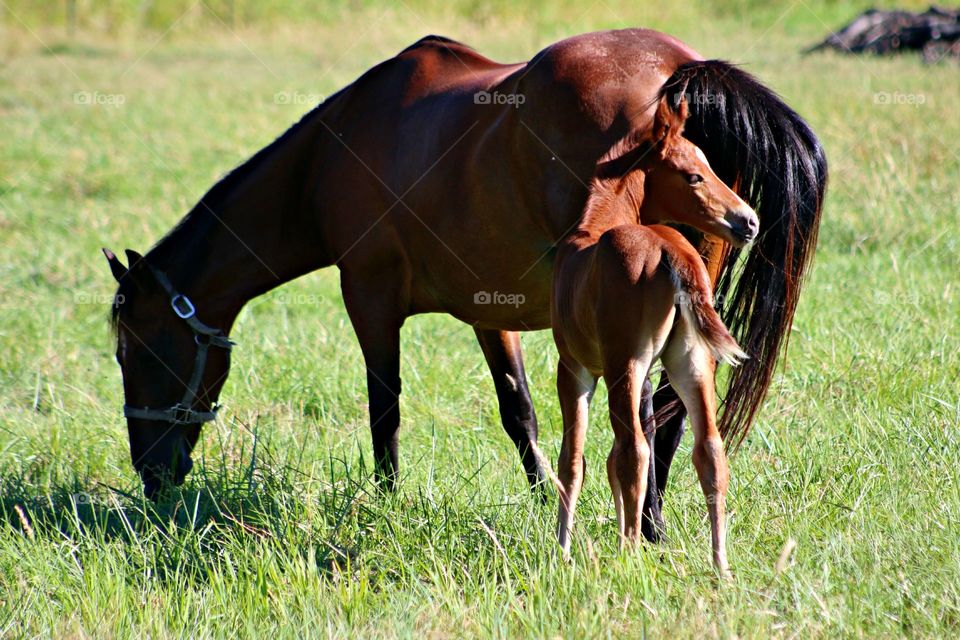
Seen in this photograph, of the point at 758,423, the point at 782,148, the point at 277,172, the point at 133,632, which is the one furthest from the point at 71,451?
the point at 782,148

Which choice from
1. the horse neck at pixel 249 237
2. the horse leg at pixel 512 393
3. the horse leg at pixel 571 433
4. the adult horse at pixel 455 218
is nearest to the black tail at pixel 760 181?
the adult horse at pixel 455 218

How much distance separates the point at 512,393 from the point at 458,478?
0.58 m

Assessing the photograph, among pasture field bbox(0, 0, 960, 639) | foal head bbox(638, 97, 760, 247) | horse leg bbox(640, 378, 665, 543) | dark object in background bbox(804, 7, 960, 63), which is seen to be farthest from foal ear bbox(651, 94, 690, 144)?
dark object in background bbox(804, 7, 960, 63)

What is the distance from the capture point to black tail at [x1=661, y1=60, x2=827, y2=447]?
311 centimetres

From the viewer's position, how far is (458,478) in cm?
373

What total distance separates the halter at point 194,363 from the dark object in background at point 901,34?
11.0 metres

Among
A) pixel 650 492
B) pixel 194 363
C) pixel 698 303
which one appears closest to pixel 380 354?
pixel 194 363

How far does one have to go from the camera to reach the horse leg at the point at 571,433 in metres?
2.83

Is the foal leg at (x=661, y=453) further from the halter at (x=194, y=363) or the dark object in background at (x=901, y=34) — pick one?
the dark object in background at (x=901, y=34)

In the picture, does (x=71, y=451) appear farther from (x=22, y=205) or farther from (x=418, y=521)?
(x=22, y=205)

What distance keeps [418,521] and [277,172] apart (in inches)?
70.9

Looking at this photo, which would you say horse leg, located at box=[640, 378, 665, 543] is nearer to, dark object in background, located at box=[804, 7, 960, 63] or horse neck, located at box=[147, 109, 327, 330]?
horse neck, located at box=[147, 109, 327, 330]

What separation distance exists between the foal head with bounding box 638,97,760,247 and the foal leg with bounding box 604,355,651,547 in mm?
493

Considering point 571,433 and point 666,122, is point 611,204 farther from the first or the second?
point 571,433
